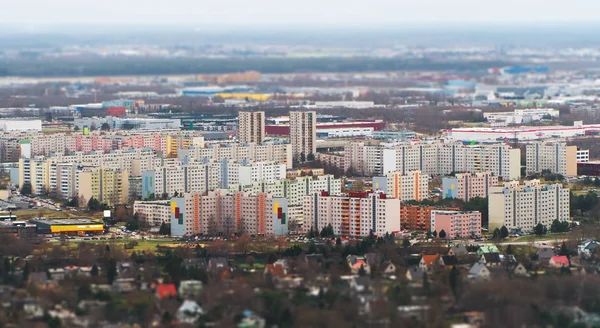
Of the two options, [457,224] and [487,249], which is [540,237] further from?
[487,249]

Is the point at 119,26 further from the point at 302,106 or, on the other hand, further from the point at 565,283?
the point at 565,283

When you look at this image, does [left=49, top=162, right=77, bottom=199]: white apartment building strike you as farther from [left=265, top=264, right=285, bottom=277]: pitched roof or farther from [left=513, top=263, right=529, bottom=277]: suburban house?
[left=513, top=263, right=529, bottom=277]: suburban house

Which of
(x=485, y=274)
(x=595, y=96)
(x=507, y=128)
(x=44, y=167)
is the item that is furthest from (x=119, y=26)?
(x=485, y=274)

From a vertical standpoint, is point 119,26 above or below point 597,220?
above

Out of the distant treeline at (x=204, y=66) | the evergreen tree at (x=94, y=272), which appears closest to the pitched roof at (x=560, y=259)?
the evergreen tree at (x=94, y=272)

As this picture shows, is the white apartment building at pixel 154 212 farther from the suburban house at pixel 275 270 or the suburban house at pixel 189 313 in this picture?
the suburban house at pixel 189 313
